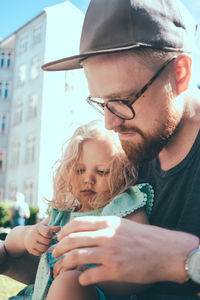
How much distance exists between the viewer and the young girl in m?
1.71

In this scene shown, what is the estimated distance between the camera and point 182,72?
1.80 meters

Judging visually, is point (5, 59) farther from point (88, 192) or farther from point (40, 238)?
point (40, 238)

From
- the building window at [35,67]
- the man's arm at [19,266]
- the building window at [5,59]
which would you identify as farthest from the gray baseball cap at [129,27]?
the building window at [5,59]

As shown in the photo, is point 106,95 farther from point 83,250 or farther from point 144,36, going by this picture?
point 83,250

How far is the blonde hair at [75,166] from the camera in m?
1.94

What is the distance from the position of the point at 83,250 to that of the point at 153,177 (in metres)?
0.83

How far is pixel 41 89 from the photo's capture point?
72.4 feet

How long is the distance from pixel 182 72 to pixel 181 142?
0.34 m

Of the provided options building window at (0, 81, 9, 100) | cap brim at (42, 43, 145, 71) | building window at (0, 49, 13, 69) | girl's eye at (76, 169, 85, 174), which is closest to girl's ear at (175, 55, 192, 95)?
cap brim at (42, 43, 145, 71)

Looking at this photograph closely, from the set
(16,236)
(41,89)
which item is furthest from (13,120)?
(16,236)

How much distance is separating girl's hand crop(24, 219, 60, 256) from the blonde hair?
30cm

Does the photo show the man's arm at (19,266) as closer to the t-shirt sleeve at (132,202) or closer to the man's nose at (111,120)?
the t-shirt sleeve at (132,202)

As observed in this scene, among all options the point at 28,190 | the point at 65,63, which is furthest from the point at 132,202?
the point at 28,190

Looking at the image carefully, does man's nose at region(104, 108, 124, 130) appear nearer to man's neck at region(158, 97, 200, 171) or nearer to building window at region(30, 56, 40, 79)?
man's neck at region(158, 97, 200, 171)
